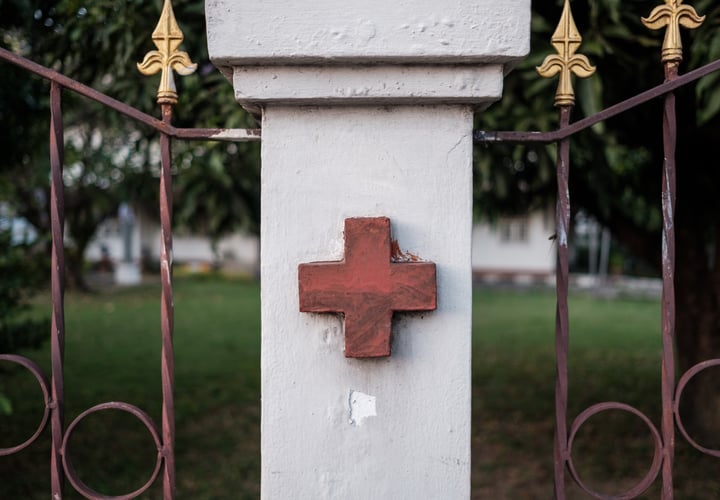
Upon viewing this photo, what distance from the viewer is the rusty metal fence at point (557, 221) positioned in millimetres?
1464

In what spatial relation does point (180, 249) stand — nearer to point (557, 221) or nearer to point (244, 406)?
point (244, 406)

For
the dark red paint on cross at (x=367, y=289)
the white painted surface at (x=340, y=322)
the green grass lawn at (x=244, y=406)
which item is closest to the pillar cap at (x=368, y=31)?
the white painted surface at (x=340, y=322)

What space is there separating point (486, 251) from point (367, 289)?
71.5 ft

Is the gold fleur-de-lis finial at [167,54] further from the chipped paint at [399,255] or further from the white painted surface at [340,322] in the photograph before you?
the chipped paint at [399,255]

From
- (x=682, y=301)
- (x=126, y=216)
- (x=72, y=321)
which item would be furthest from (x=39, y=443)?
(x=126, y=216)

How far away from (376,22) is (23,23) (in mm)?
2411

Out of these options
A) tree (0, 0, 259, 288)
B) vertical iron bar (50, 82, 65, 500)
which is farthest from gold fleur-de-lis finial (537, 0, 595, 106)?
tree (0, 0, 259, 288)

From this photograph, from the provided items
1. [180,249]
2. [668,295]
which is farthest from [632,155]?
[180,249]

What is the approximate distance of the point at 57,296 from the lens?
151 cm

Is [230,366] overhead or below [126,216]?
below

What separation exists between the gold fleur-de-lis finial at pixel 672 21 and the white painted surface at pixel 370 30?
35cm

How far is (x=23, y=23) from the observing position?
119 inches

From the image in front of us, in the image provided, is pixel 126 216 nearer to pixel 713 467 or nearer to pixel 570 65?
pixel 713 467

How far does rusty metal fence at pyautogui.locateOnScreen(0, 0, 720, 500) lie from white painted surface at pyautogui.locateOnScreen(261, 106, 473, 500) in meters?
0.17
